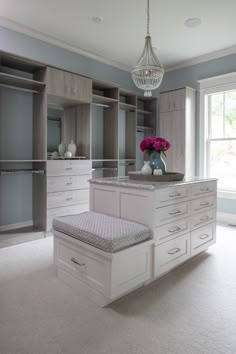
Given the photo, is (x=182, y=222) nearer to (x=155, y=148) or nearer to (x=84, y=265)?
(x=155, y=148)

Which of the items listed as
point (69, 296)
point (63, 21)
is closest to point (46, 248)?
point (69, 296)

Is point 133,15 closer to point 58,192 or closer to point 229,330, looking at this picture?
point 58,192

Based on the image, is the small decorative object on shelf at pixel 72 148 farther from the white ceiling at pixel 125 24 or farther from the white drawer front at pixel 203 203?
the white drawer front at pixel 203 203

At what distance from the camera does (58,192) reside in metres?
3.61

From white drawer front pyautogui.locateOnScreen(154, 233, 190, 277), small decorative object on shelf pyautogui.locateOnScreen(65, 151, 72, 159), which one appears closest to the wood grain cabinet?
small decorative object on shelf pyautogui.locateOnScreen(65, 151, 72, 159)

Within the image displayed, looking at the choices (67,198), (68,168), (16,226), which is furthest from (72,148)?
(16,226)

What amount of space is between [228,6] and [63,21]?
216cm

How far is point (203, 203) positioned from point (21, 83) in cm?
284

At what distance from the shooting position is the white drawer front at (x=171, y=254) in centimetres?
221

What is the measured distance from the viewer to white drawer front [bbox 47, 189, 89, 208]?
354 cm

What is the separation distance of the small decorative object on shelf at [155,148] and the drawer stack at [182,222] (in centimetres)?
38

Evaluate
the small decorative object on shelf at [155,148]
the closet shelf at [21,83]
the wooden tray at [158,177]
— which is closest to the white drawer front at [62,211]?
the wooden tray at [158,177]

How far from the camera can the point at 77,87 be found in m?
3.83

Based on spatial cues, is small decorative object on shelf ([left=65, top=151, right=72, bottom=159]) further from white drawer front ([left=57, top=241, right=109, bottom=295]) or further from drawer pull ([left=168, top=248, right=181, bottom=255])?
drawer pull ([left=168, top=248, right=181, bottom=255])
